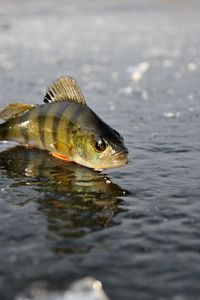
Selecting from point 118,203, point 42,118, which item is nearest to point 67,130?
point 42,118

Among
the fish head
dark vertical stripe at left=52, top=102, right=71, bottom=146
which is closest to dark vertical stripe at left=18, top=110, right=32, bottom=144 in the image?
dark vertical stripe at left=52, top=102, right=71, bottom=146

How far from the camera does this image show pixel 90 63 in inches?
559

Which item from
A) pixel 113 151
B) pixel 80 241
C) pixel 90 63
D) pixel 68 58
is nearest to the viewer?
pixel 80 241

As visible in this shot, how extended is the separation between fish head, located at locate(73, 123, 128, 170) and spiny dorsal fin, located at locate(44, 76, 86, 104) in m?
0.59

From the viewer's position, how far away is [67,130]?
536 centimetres

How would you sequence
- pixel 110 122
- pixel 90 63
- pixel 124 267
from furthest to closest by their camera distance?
pixel 90 63 → pixel 110 122 → pixel 124 267

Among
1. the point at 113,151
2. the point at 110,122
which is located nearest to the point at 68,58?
the point at 110,122

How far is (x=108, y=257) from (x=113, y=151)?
1.69 m

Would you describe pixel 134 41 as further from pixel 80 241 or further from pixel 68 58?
pixel 80 241

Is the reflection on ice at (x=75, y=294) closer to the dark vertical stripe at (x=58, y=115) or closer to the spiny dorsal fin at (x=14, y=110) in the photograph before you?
the dark vertical stripe at (x=58, y=115)

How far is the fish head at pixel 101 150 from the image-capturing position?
16.0ft

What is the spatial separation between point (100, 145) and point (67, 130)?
0.54 metres

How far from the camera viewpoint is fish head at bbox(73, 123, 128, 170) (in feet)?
16.0

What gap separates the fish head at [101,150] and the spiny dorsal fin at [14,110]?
Result: 3.67 ft
